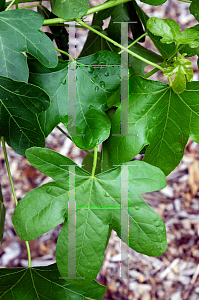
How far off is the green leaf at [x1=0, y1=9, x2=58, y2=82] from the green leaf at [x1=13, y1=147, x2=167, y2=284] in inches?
6.2

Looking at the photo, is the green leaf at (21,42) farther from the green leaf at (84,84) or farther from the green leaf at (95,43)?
the green leaf at (95,43)

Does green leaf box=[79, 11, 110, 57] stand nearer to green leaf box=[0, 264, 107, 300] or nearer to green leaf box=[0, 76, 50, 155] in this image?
green leaf box=[0, 76, 50, 155]

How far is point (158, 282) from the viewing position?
5.23ft

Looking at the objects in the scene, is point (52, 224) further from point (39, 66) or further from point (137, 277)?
point (137, 277)

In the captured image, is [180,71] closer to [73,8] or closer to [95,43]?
[73,8]

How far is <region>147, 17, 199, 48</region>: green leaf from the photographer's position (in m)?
0.48

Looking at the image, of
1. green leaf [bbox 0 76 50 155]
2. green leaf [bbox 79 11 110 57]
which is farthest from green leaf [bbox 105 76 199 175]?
green leaf [bbox 79 11 110 57]

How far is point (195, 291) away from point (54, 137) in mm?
1269

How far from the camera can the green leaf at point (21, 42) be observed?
0.48 metres

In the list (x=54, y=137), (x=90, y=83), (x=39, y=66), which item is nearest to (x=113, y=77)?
(x=90, y=83)

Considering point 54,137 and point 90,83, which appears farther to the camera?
point 54,137

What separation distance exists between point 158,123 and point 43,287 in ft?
1.58

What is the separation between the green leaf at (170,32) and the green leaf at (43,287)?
1.84ft

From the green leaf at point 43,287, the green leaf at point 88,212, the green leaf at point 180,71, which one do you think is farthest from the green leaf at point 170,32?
the green leaf at point 43,287
